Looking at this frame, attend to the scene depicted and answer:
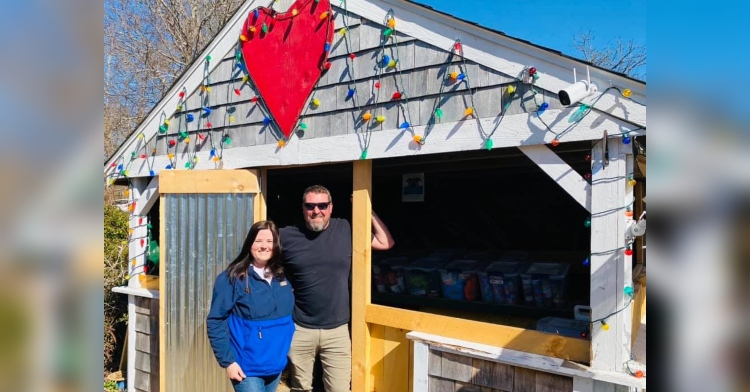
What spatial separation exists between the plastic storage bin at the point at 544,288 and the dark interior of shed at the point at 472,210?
42 cm

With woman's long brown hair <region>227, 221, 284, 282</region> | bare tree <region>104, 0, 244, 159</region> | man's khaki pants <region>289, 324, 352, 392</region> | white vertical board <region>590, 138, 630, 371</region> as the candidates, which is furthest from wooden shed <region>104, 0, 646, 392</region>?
bare tree <region>104, 0, 244, 159</region>

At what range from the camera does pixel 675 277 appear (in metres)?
0.66

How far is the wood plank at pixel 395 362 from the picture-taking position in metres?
3.38

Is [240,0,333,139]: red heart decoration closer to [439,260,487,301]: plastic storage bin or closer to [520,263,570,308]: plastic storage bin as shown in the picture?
[439,260,487,301]: plastic storage bin

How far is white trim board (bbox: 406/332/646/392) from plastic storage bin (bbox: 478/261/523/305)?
113 cm

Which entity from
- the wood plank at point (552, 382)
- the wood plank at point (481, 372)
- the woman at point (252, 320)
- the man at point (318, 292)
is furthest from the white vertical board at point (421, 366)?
the woman at point (252, 320)

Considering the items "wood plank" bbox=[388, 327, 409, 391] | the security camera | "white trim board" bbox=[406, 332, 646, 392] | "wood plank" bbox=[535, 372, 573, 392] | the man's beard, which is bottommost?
"wood plank" bbox=[388, 327, 409, 391]

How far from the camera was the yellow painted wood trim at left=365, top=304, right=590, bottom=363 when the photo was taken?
104 inches

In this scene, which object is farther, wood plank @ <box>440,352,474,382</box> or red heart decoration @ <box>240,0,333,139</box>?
red heart decoration @ <box>240,0,333,139</box>

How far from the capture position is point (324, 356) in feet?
10.8

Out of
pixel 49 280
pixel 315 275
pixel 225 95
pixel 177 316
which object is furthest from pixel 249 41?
pixel 49 280

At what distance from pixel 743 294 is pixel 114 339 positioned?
690cm

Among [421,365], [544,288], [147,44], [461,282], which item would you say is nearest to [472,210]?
[461,282]

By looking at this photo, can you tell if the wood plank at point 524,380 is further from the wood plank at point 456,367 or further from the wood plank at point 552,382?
the wood plank at point 456,367
